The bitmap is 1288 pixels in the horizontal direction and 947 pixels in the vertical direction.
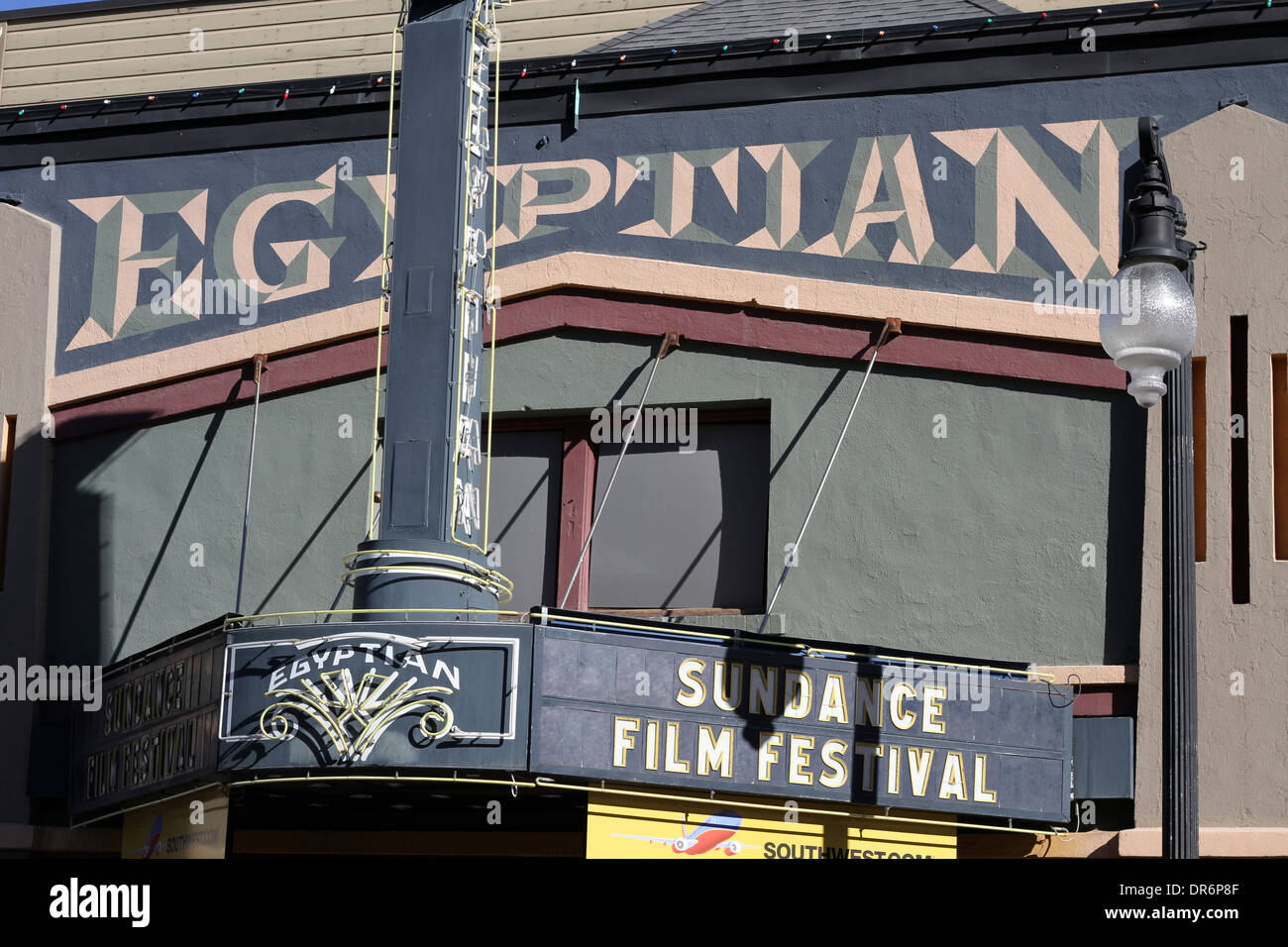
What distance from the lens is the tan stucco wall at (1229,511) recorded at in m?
15.4

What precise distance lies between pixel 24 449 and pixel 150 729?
5.69 metres

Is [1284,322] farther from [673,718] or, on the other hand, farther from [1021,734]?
[673,718]

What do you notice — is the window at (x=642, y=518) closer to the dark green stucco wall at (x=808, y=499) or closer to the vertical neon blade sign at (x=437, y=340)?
the dark green stucco wall at (x=808, y=499)

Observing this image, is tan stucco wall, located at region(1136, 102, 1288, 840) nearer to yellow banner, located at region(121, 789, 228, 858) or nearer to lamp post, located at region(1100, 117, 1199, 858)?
lamp post, located at region(1100, 117, 1199, 858)

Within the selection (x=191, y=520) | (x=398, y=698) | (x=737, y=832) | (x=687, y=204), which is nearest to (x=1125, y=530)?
(x=737, y=832)

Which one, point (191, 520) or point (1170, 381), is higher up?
point (191, 520)

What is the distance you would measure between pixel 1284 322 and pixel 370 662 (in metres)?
8.90

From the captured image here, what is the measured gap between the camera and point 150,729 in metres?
16.0

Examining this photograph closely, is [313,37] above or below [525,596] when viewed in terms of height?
above

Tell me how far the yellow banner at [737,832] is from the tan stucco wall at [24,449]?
8043mm

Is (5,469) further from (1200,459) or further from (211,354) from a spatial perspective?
(1200,459)
